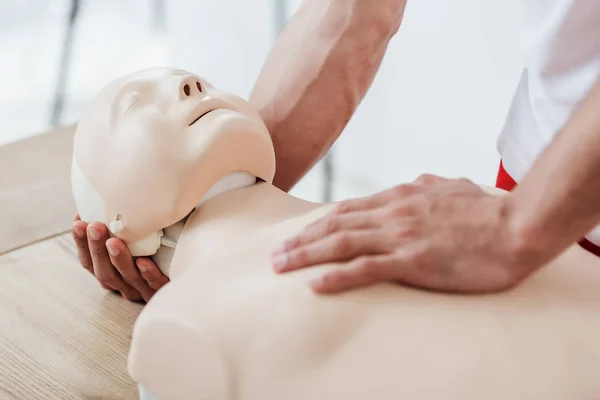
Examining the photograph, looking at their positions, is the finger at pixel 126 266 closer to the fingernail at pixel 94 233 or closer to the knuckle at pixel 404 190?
the fingernail at pixel 94 233

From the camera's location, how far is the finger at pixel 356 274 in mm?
839

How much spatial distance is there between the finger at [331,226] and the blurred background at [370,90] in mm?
997

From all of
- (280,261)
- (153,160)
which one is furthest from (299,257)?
(153,160)

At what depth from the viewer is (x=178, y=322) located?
0.85 m

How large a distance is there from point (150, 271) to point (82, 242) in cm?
12

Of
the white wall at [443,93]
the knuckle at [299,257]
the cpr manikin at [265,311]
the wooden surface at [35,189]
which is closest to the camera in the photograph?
the cpr manikin at [265,311]

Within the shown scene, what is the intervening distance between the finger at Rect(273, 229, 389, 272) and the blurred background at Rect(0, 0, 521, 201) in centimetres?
103

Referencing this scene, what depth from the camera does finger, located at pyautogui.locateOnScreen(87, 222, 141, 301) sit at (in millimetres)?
1077

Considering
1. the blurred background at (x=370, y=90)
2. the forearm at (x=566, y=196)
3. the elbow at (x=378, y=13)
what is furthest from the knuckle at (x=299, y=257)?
the blurred background at (x=370, y=90)

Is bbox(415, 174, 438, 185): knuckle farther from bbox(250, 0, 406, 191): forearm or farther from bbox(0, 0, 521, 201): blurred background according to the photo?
bbox(0, 0, 521, 201): blurred background

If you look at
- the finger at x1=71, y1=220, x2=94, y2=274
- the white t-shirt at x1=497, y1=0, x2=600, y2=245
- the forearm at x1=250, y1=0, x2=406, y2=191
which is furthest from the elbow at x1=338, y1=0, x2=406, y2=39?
the finger at x1=71, y1=220, x2=94, y2=274

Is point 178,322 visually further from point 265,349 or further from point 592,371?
point 592,371

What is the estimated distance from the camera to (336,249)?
0.87 m

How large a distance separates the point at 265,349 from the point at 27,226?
0.79m
